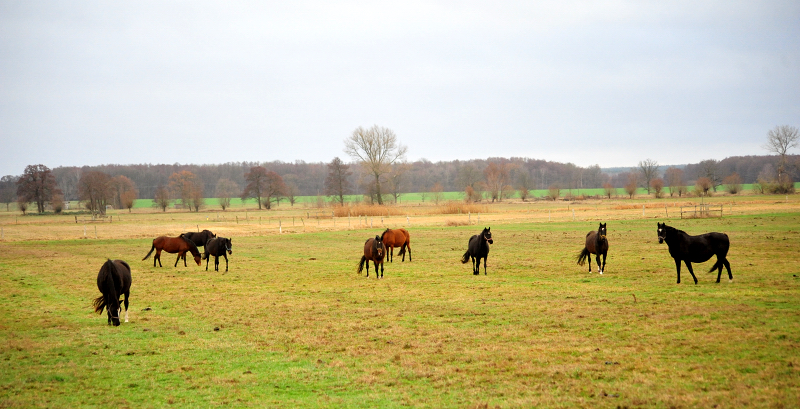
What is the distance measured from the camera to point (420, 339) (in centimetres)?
1029

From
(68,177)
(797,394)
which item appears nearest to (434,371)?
(797,394)

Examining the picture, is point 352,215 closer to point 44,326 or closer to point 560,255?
point 560,255

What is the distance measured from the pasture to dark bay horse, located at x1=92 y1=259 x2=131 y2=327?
17.3 inches

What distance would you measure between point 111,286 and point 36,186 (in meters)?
101

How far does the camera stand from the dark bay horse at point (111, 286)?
11.9 m

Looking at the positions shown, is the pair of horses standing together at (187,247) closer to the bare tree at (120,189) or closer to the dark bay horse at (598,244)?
the dark bay horse at (598,244)

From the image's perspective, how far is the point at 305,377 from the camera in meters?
→ 8.38

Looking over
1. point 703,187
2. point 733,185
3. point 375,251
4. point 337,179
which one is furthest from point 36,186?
point 733,185

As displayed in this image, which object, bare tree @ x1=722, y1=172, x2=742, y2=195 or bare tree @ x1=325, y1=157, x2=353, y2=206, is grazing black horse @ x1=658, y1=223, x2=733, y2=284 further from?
bare tree @ x1=722, y1=172, x2=742, y2=195

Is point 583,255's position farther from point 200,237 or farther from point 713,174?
point 713,174

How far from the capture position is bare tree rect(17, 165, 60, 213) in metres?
93.9

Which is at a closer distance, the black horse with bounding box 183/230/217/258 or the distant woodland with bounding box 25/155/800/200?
the black horse with bounding box 183/230/217/258

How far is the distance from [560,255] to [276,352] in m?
16.8

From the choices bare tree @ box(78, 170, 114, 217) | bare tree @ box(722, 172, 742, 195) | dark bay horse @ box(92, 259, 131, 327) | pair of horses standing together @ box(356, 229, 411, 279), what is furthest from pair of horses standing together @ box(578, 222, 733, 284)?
bare tree @ box(722, 172, 742, 195)
